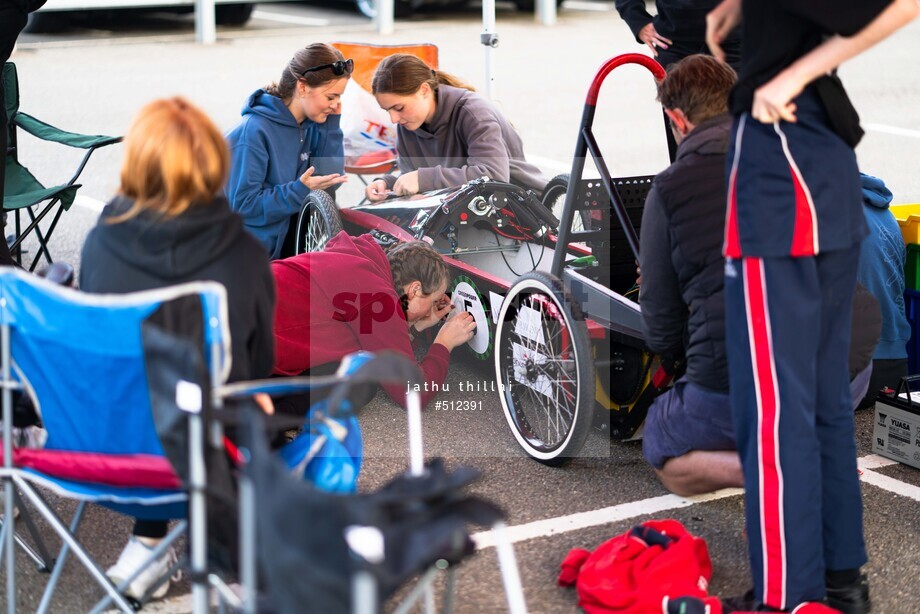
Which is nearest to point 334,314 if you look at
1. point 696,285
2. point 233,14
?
point 696,285

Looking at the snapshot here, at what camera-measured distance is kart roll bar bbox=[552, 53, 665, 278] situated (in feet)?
13.7

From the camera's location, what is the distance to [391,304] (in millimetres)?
4559

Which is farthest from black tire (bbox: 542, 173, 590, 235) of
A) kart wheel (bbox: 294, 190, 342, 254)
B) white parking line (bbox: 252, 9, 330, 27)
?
white parking line (bbox: 252, 9, 330, 27)

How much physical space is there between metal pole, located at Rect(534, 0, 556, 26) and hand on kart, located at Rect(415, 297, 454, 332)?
458 inches

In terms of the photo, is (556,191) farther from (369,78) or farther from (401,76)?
(369,78)

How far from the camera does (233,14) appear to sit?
610 inches

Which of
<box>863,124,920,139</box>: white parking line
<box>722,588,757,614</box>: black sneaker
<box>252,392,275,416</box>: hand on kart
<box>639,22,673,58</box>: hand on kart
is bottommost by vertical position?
<box>863,124,920,139</box>: white parking line

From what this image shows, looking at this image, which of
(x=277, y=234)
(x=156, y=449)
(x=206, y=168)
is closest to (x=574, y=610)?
(x=156, y=449)

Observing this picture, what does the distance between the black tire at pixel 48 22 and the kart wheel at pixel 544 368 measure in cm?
Result: 1132

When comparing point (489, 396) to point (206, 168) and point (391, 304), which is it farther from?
point (206, 168)

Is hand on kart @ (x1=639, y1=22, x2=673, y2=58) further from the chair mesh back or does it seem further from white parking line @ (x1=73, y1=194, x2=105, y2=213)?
white parking line @ (x1=73, y1=194, x2=105, y2=213)

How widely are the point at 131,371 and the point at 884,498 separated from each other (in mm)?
2475

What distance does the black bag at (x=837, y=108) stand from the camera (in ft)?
9.69

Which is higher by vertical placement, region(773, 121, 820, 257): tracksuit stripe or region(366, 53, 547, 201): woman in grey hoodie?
region(773, 121, 820, 257): tracksuit stripe
